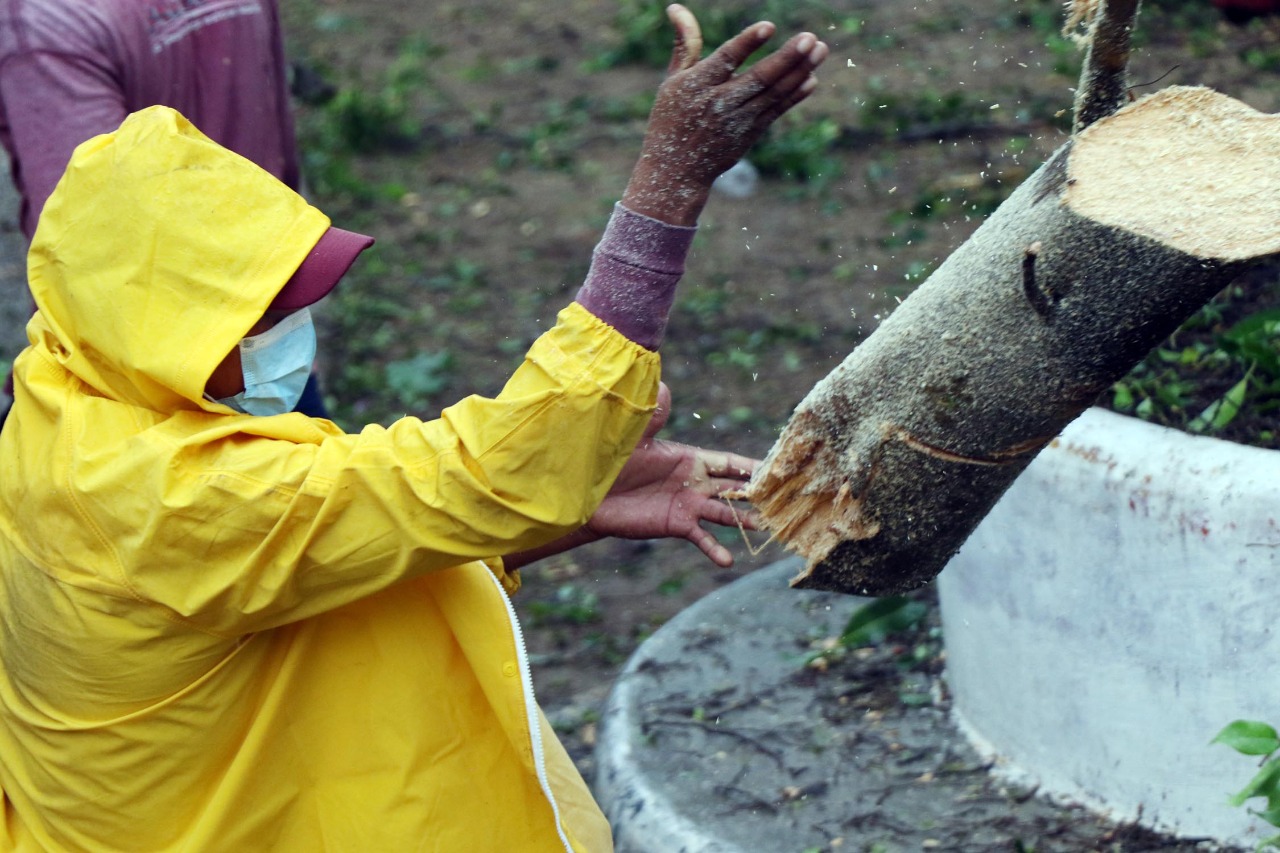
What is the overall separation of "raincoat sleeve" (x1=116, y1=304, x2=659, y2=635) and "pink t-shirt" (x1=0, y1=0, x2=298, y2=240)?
136 cm

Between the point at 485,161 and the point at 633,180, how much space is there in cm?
583

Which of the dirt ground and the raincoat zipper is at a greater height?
the raincoat zipper

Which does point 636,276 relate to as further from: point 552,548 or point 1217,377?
point 1217,377

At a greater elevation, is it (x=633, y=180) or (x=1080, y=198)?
(x=633, y=180)

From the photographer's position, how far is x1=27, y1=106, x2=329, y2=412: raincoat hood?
1.66 meters

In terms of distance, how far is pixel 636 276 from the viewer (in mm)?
1704

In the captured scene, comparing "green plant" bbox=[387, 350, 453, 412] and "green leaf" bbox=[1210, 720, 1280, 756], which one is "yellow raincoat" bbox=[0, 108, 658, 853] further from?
"green plant" bbox=[387, 350, 453, 412]

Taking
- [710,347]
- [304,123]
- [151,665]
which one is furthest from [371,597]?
[304,123]

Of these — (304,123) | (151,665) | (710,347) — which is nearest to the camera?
(151,665)

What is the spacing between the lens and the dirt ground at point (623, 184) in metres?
5.02

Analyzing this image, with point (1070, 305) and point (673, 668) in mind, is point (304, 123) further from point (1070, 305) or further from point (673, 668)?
point (1070, 305)

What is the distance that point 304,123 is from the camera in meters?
7.85

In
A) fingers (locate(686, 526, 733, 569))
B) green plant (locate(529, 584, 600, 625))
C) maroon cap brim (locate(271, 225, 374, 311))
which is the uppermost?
maroon cap brim (locate(271, 225, 374, 311))

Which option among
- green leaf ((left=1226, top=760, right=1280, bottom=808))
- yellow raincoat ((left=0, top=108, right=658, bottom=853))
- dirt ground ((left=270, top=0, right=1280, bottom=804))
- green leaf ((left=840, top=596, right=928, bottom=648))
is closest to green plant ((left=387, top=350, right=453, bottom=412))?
dirt ground ((left=270, top=0, right=1280, bottom=804))
